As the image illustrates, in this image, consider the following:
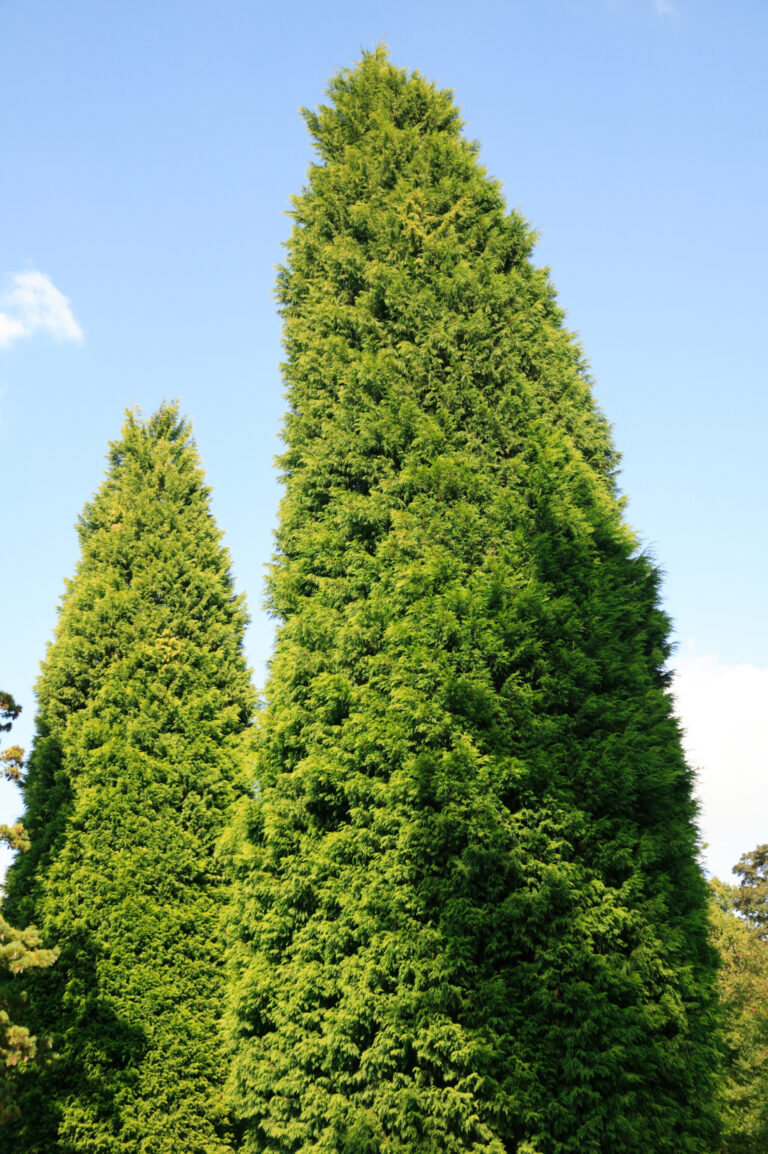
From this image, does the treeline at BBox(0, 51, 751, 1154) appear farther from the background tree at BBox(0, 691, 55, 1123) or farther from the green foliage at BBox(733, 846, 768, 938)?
the green foliage at BBox(733, 846, 768, 938)

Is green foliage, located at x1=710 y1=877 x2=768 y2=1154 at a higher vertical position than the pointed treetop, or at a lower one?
lower

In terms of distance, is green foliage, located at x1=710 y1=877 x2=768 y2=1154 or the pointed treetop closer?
the pointed treetop

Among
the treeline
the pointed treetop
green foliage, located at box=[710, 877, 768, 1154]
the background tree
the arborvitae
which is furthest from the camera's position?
green foliage, located at box=[710, 877, 768, 1154]

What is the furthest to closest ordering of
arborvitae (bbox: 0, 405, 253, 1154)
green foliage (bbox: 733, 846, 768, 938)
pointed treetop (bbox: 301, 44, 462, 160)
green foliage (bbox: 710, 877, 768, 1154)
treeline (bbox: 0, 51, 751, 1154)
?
green foliage (bbox: 733, 846, 768, 938) < green foliage (bbox: 710, 877, 768, 1154) < pointed treetop (bbox: 301, 44, 462, 160) < arborvitae (bbox: 0, 405, 253, 1154) < treeline (bbox: 0, 51, 751, 1154)

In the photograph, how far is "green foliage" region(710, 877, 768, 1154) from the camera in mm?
18797

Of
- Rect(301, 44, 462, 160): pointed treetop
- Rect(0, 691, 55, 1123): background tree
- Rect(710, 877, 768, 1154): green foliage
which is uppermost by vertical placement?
Rect(301, 44, 462, 160): pointed treetop

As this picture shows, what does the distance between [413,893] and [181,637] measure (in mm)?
6980

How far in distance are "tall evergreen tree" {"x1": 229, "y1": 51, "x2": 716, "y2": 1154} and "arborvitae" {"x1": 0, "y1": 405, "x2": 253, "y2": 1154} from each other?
2.84 m

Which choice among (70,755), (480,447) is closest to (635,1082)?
(480,447)

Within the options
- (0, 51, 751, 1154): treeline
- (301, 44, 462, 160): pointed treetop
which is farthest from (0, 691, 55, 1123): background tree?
(301, 44, 462, 160): pointed treetop

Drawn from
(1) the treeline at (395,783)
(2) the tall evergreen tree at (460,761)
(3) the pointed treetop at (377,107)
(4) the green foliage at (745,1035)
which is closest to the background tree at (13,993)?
(1) the treeline at (395,783)

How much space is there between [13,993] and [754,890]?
55.3 metres

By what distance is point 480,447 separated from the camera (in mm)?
7680

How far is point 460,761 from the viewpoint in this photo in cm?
603
